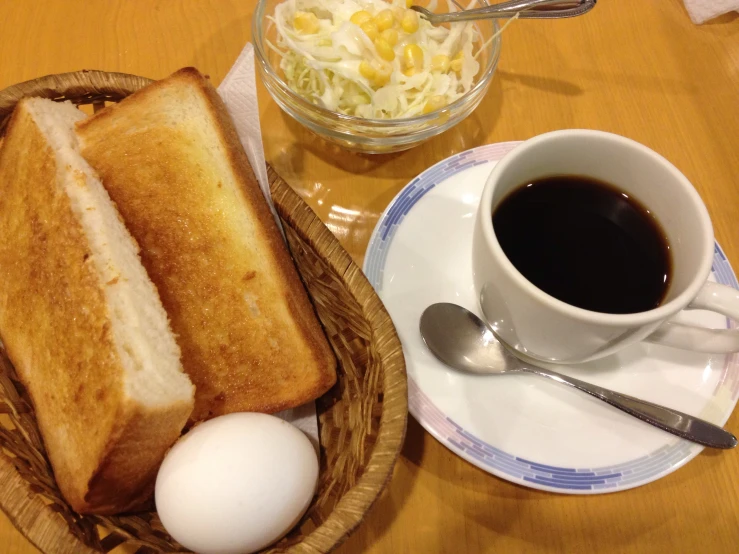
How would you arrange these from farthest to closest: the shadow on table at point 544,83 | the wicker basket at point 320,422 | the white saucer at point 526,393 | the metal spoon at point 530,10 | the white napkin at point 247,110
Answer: the shadow on table at point 544,83 → the metal spoon at point 530,10 → the white napkin at point 247,110 → the white saucer at point 526,393 → the wicker basket at point 320,422

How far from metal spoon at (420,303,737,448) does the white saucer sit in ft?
0.05

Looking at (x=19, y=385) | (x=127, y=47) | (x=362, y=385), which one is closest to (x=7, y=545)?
(x=19, y=385)

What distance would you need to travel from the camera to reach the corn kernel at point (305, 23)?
1.02 metres

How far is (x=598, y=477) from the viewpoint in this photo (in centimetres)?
65

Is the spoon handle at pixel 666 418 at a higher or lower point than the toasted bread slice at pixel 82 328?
lower

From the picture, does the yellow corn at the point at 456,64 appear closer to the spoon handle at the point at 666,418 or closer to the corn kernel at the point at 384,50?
the corn kernel at the point at 384,50

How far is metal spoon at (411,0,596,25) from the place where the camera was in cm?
94

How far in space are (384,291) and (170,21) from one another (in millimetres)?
808

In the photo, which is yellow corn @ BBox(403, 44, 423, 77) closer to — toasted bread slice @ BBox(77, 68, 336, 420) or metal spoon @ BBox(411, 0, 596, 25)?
metal spoon @ BBox(411, 0, 596, 25)

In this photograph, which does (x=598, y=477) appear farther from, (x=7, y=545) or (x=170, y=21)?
(x=170, y=21)

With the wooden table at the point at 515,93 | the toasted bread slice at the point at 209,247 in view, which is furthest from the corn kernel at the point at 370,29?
the toasted bread slice at the point at 209,247

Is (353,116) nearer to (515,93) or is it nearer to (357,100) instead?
(357,100)

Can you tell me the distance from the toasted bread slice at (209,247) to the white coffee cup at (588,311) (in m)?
0.27

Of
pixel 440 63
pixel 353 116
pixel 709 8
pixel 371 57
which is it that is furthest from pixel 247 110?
pixel 709 8
